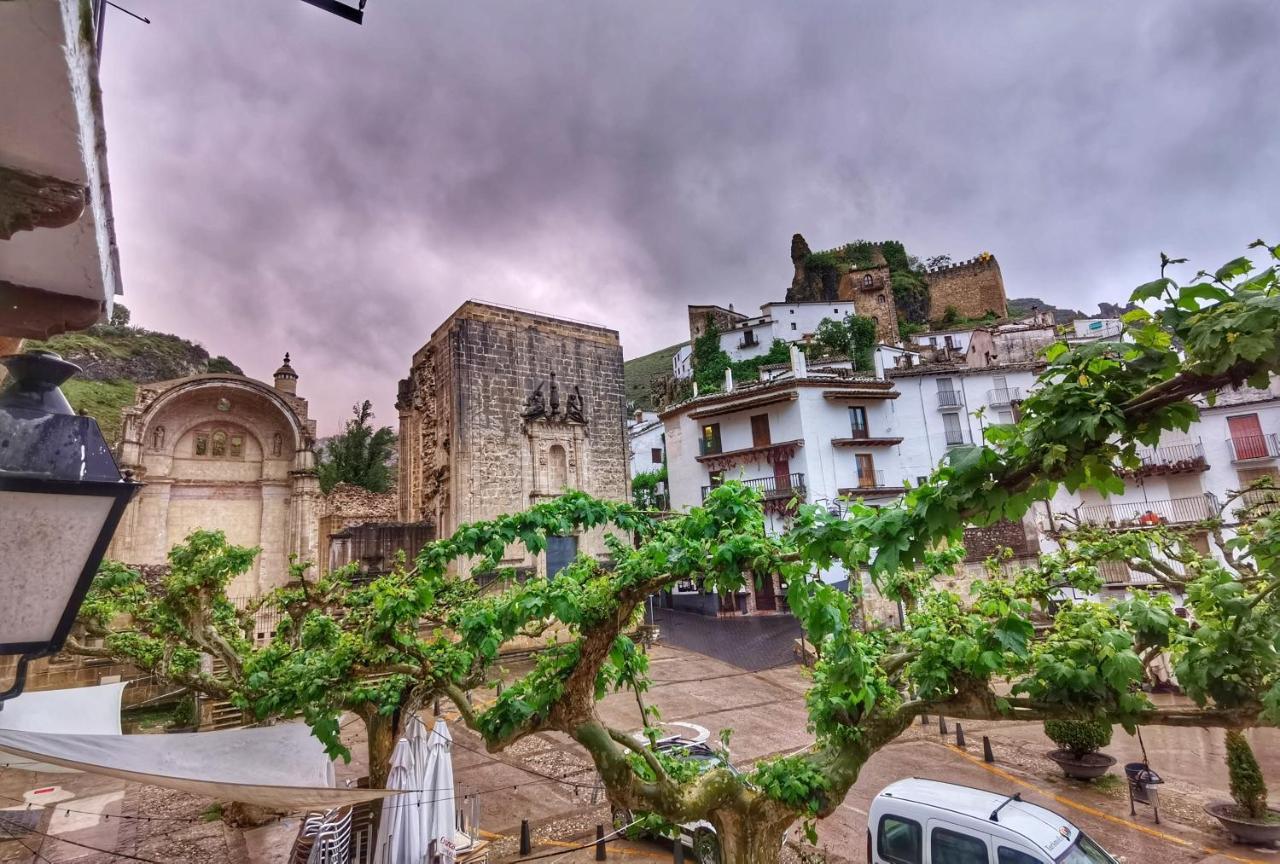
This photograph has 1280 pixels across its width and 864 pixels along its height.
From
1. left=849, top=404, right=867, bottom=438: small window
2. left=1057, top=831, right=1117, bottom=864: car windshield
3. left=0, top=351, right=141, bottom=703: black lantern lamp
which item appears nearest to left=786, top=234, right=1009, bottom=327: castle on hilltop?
left=849, top=404, right=867, bottom=438: small window

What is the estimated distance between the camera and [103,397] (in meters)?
29.6

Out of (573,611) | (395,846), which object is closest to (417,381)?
(395,846)

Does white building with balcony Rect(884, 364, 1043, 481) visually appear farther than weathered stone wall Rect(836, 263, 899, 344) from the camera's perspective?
No

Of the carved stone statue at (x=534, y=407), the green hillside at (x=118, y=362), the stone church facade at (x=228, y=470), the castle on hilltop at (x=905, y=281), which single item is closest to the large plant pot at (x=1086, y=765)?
the carved stone statue at (x=534, y=407)

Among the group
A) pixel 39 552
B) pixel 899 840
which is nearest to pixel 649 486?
pixel 899 840

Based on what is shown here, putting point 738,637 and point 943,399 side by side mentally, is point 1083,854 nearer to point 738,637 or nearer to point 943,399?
point 738,637

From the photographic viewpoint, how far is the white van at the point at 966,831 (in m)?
5.62

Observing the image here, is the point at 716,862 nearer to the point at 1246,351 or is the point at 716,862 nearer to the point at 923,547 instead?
the point at 923,547

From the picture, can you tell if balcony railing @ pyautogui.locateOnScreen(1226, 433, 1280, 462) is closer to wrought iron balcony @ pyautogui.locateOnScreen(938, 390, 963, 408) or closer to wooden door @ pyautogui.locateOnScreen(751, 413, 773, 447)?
wrought iron balcony @ pyautogui.locateOnScreen(938, 390, 963, 408)

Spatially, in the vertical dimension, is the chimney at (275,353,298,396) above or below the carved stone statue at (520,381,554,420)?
above

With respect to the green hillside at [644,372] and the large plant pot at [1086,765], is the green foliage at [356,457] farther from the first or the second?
the green hillside at [644,372]

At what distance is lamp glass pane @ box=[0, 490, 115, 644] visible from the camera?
65.0 inches

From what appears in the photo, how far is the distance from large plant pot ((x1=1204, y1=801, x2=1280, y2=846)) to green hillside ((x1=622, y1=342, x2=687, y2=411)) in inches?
2039

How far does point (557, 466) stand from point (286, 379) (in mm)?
11228
